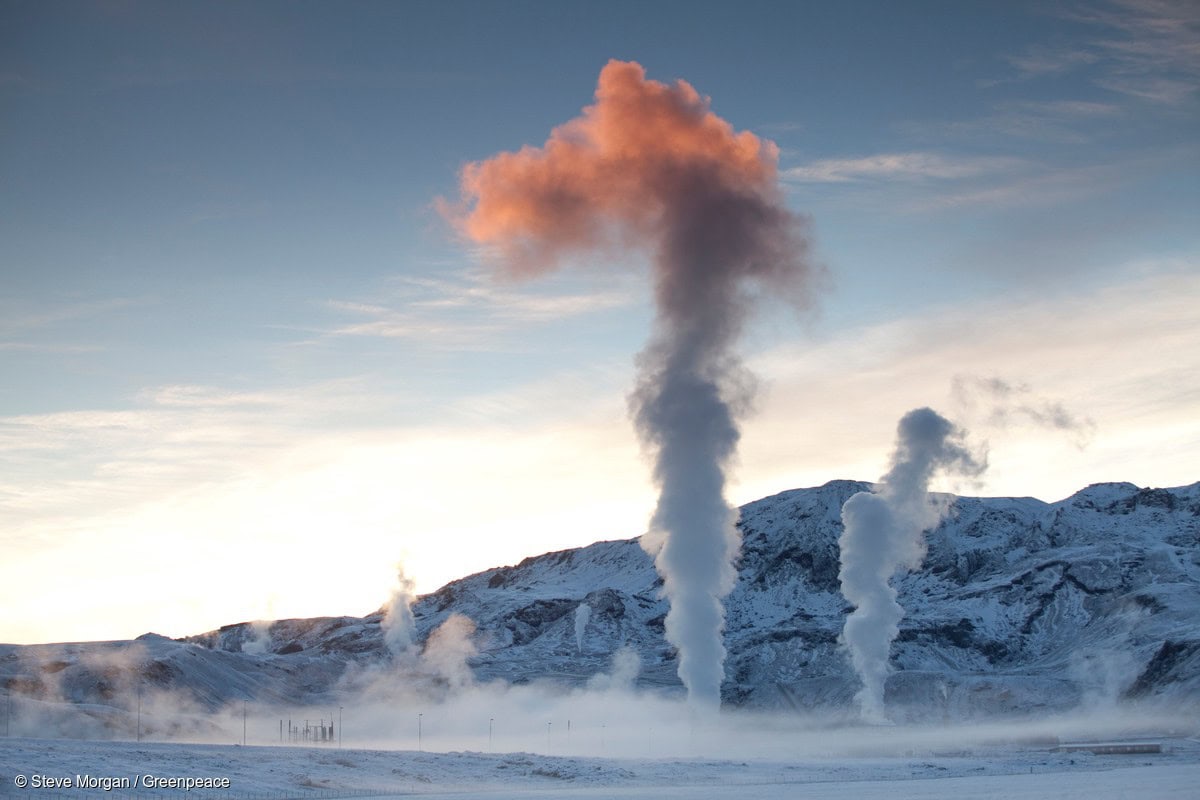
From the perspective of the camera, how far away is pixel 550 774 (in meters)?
155

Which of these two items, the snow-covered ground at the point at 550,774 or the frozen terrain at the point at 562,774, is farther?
the frozen terrain at the point at 562,774

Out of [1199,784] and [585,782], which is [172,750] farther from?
[1199,784]

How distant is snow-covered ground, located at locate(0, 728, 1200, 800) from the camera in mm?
122812

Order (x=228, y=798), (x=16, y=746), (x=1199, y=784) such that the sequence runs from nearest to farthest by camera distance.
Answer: (x=228, y=798), (x=16, y=746), (x=1199, y=784)

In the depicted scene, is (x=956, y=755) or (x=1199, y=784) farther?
(x=956, y=755)

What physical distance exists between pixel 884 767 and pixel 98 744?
101 m

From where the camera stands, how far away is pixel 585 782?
5940 inches

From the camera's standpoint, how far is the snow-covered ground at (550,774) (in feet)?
403

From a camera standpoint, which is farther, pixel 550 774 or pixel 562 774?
pixel 562 774

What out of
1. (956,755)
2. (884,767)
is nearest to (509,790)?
(884,767)

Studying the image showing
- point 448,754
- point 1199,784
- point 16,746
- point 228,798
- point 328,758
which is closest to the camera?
point 228,798

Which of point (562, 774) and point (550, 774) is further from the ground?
point (550, 774)

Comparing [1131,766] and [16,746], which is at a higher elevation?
[16,746]

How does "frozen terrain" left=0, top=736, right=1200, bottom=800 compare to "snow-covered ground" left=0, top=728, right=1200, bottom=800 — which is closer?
"snow-covered ground" left=0, top=728, right=1200, bottom=800
